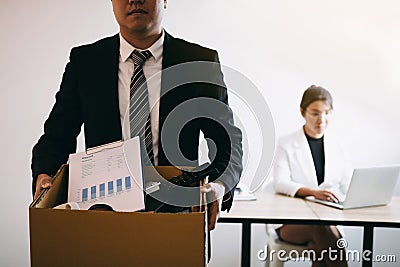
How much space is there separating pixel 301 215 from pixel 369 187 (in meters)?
0.40

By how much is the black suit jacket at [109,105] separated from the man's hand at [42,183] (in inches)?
5.4

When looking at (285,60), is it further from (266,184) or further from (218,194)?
(218,194)

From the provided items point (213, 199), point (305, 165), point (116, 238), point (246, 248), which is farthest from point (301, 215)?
point (116, 238)

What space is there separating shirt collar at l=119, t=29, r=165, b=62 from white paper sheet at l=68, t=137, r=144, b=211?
0.49m

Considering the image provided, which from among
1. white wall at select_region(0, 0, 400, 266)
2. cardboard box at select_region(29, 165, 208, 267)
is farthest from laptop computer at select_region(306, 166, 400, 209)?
cardboard box at select_region(29, 165, 208, 267)

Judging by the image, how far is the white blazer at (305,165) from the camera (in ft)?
10.1

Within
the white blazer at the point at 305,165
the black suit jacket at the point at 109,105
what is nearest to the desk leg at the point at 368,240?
the white blazer at the point at 305,165

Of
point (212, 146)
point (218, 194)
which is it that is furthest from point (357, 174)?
point (218, 194)

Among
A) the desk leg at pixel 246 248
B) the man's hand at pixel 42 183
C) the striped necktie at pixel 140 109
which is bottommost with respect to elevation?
the desk leg at pixel 246 248

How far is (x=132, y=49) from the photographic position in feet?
5.03

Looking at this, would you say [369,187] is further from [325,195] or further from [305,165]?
[305,165]

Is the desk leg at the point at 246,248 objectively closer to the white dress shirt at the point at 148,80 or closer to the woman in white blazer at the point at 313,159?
the woman in white blazer at the point at 313,159

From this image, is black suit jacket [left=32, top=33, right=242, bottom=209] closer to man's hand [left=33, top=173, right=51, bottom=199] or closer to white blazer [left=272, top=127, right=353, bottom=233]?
man's hand [left=33, top=173, right=51, bottom=199]

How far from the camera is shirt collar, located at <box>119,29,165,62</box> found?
1.53 m
